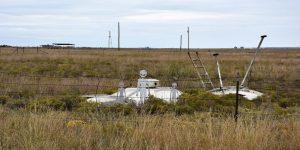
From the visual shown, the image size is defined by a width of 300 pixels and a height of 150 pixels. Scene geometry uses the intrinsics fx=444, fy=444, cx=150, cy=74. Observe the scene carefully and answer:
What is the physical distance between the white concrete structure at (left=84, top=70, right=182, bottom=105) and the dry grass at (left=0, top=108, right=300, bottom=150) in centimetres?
522

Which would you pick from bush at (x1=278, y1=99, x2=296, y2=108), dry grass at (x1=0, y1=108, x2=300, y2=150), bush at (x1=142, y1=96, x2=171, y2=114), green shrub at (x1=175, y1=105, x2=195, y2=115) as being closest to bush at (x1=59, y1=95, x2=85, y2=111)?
bush at (x1=142, y1=96, x2=171, y2=114)

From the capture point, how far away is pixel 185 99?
1275cm

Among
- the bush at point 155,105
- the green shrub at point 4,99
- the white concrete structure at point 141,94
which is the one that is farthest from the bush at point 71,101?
the bush at point 155,105

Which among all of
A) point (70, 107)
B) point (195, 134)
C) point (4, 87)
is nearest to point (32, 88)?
point (4, 87)

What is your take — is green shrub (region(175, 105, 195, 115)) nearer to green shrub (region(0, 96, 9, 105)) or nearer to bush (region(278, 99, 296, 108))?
bush (region(278, 99, 296, 108))

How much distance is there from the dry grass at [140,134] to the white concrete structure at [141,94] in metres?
5.22

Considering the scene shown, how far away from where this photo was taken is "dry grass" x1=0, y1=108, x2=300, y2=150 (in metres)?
5.61

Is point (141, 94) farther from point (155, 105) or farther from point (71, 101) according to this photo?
point (71, 101)

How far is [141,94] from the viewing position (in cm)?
1295

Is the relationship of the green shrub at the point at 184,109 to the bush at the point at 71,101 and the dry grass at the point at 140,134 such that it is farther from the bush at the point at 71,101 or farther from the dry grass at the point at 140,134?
the dry grass at the point at 140,134

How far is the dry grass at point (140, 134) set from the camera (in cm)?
561

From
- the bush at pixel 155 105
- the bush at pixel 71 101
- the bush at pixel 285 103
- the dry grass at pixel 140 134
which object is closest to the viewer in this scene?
the dry grass at pixel 140 134

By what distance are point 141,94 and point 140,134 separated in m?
6.85

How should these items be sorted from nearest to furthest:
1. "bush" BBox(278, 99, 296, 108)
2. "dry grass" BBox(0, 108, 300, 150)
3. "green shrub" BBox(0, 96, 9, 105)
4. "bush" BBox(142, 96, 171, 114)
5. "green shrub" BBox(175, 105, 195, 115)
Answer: "dry grass" BBox(0, 108, 300, 150) → "bush" BBox(142, 96, 171, 114) → "green shrub" BBox(175, 105, 195, 115) → "green shrub" BBox(0, 96, 9, 105) → "bush" BBox(278, 99, 296, 108)
